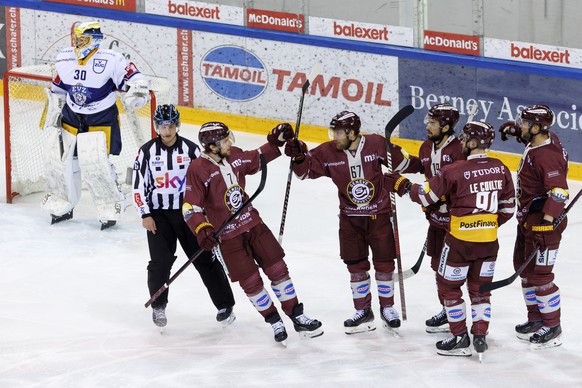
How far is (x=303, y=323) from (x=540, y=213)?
1.36 meters

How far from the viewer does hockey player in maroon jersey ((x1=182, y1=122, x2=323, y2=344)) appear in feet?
21.6

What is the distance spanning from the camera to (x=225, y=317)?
7.21m

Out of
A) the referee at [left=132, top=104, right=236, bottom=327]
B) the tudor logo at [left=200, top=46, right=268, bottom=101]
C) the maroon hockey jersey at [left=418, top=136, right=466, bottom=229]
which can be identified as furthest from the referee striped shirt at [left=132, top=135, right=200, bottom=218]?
the tudor logo at [left=200, top=46, right=268, bottom=101]

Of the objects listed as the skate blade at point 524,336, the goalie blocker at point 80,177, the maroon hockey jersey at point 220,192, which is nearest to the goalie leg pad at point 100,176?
the goalie blocker at point 80,177

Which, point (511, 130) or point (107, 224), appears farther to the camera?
point (107, 224)

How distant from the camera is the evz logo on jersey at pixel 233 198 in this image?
6680mm

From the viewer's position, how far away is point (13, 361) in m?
6.70

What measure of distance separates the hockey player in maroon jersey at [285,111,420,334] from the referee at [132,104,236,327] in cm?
66

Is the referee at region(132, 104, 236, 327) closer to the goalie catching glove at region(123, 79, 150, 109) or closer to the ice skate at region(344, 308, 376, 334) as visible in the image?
the ice skate at region(344, 308, 376, 334)

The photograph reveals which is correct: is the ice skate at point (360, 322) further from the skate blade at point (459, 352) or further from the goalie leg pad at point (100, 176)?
the goalie leg pad at point (100, 176)

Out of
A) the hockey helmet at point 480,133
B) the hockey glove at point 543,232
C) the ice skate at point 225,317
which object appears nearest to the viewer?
the hockey helmet at point 480,133

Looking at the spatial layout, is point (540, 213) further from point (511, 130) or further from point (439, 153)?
point (439, 153)

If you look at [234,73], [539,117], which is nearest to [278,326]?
[539,117]

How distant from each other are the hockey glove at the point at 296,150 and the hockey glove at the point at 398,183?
1.51 ft
